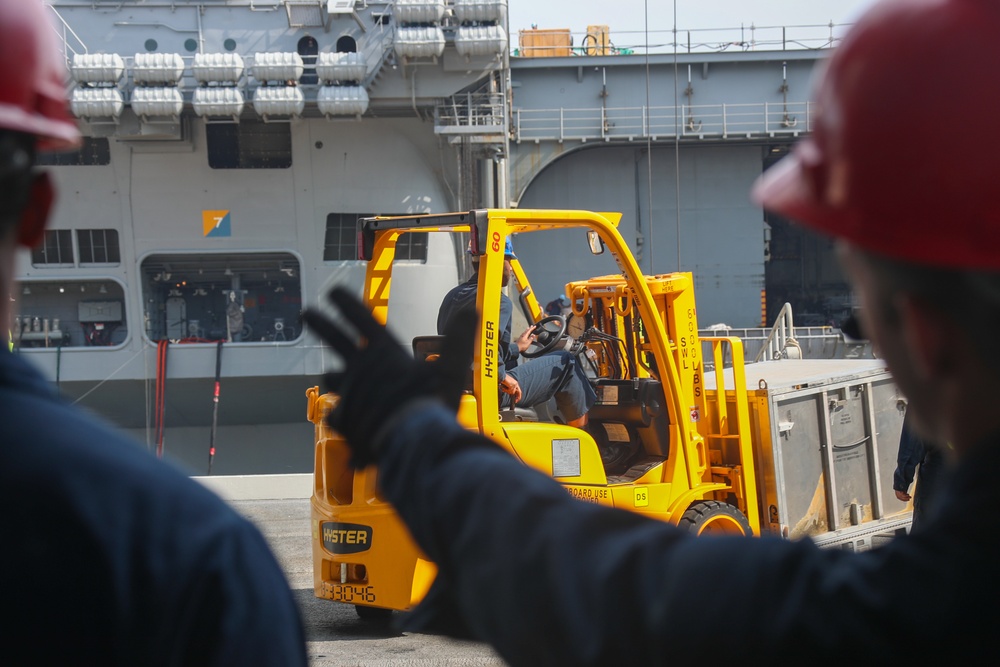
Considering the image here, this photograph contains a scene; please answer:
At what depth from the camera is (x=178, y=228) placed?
65.9ft

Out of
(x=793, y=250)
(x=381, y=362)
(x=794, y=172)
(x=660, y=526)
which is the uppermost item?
(x=793, y=250)

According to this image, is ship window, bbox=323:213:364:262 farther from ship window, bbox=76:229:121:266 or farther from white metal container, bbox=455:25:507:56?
white metal container, bbox=455:25:507:56

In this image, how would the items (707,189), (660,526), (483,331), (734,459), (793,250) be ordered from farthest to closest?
(793,250) → (707,189) → (734,459) → (483,331) → (660,526)

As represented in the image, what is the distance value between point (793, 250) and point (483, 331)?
2321cm

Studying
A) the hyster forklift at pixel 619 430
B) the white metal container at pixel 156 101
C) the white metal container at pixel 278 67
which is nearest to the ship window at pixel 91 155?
the white metal container at pixel 156 101

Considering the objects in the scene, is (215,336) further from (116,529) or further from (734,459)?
(116,529)

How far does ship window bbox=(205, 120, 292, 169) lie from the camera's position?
20250 millimetres

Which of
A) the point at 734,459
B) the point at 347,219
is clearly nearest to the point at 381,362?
the point at 734,459

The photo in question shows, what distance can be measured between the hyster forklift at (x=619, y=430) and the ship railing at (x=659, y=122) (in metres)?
14.2

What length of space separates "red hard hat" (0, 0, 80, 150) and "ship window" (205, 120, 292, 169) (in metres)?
19.9

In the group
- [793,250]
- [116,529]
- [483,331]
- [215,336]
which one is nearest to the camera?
[116,529]

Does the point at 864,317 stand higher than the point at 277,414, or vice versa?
the point at 864,317

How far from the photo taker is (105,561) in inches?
40.3

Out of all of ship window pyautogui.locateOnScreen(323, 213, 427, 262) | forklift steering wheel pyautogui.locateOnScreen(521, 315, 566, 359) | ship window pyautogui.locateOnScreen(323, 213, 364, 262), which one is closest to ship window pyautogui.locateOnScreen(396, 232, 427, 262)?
ship window pyautogui.locateOnScreen(323, 213, 427, 262)
